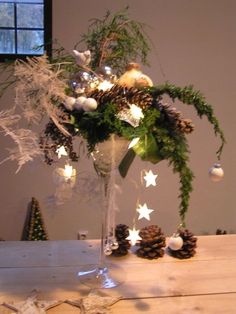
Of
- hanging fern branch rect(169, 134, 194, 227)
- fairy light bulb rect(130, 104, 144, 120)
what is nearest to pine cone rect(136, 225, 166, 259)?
hanging fern branch rect(169, 134, 194, 227)

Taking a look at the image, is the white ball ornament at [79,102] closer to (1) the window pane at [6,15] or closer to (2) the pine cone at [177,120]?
(2) the pine cone at [177,120]

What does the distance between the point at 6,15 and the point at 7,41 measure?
0.13m

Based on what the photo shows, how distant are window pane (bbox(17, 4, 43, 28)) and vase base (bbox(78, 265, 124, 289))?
1397mm

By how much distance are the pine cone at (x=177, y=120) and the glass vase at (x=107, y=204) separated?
0.11 m

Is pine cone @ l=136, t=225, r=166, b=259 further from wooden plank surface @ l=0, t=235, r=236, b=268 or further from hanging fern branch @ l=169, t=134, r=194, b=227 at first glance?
hanging fern branch @ l=169, t=134, r=194, b=227

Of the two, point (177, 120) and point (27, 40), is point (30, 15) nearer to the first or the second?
point (27, 40)

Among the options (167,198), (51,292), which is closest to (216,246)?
(51,292)

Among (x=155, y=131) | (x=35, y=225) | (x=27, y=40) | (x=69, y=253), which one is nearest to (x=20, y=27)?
(x=27, y=40)

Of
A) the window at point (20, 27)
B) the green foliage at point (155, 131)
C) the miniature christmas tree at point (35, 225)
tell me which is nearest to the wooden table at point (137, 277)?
the green foliage at point (155, 131)

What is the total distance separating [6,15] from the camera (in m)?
2.02

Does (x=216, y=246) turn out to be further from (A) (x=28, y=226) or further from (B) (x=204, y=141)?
(A) (x=28, y=226)

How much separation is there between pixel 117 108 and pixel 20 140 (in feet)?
0.67

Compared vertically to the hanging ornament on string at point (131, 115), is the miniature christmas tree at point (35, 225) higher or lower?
lower

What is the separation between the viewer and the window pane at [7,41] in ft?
6.65
